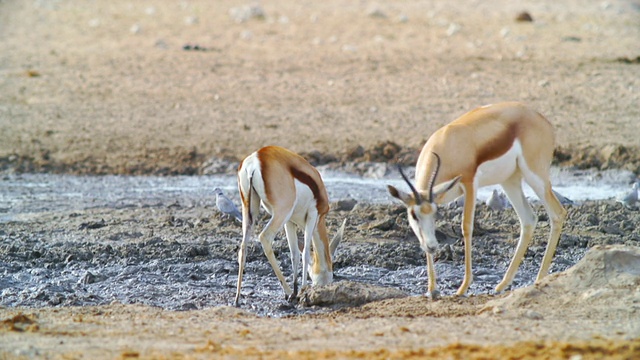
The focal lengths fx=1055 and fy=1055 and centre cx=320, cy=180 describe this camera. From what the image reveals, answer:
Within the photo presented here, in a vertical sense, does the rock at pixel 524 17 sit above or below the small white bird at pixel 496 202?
above

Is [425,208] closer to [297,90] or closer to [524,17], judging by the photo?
[297,90]

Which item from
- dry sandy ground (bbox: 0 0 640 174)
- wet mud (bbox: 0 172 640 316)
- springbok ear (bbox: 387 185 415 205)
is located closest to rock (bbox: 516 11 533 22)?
dry sandy ground (bbox: 0 0 640 174)

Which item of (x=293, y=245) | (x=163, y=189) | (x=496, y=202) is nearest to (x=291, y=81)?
(x=163, y=189)

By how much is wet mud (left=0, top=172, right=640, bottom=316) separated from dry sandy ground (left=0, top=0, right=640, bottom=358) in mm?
983

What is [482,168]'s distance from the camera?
8547 mm

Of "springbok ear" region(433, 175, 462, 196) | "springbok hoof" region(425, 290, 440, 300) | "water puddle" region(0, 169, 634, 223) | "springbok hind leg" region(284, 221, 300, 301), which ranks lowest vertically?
"water puddle" region(0, 169, 634, 223)

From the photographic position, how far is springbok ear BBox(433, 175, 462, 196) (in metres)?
8.00

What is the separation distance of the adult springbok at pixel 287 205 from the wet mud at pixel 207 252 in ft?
0.90

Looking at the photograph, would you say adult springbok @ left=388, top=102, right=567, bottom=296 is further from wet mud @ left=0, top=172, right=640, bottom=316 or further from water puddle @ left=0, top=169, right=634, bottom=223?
water puddle @ left=0, top=169, right=634, bottom=223

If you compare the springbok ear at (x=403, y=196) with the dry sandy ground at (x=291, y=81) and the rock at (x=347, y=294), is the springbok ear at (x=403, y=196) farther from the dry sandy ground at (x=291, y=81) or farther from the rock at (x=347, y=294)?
the dry sandy ground at (x=291, y=81)

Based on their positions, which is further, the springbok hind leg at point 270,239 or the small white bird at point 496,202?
the small white bird at point 496,202

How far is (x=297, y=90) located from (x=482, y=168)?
28.4ft

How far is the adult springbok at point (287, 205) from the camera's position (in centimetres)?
873

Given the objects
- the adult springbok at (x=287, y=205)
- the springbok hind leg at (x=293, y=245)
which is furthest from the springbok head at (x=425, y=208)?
A: the springbok hind leg at (x=293, y=245)
